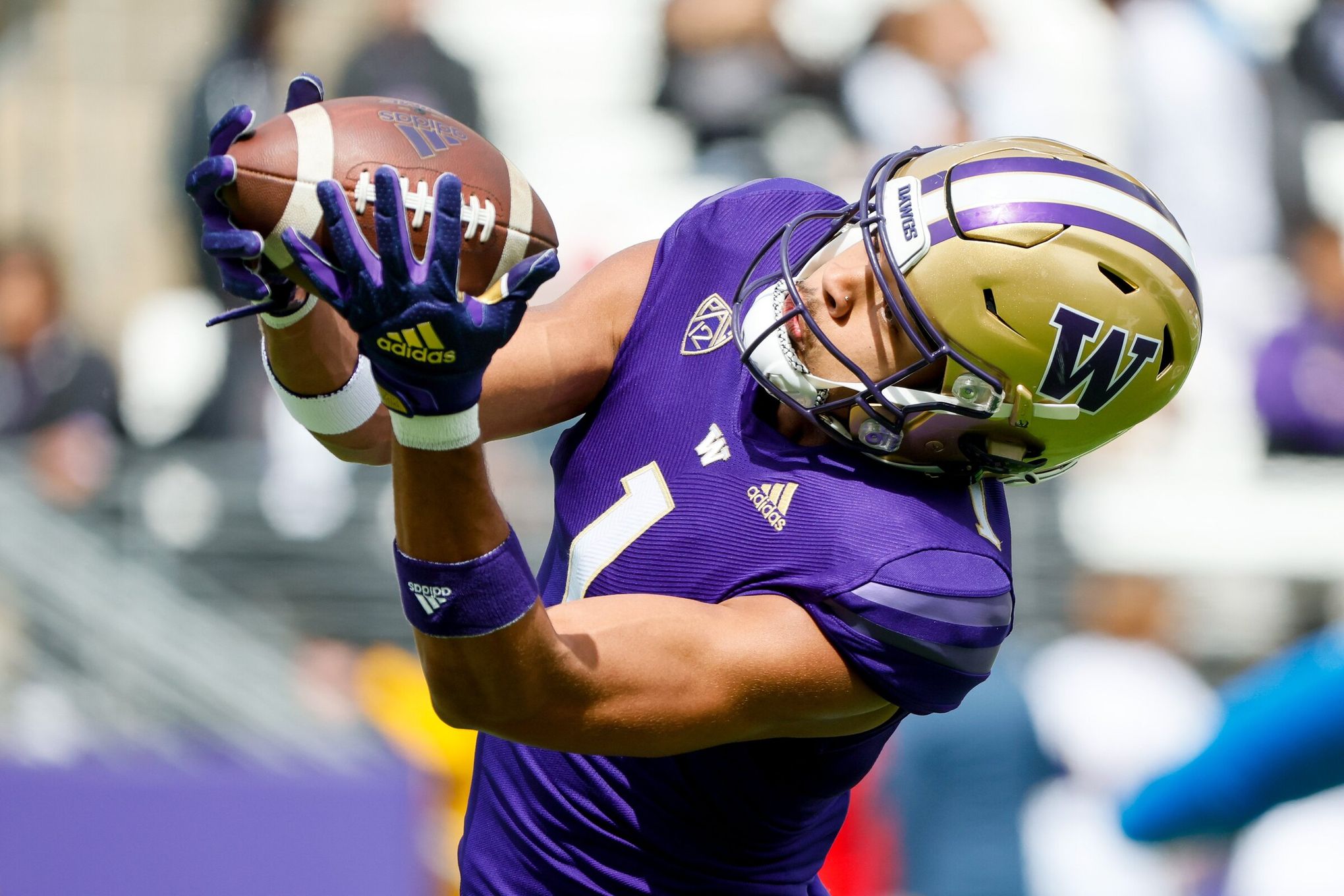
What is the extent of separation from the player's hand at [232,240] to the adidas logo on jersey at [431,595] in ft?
1.86

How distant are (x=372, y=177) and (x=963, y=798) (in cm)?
354

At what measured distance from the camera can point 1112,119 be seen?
25.5ft

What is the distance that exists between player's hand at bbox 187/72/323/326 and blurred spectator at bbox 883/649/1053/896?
326 centimetres

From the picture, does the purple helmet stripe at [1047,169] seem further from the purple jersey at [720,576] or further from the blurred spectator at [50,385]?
the blurred spectator at [50,385]

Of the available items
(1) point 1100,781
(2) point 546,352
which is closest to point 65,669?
(1) point 1100,781

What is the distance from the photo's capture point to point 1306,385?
22.3 ft

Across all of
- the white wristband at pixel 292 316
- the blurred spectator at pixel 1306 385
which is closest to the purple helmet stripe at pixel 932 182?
the white wristband at pixel 292 316

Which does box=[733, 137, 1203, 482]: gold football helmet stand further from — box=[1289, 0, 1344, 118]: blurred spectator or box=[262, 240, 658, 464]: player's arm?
box=[1289, 0, 1344, 118]: blurred spectator

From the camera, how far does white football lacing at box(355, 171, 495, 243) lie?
216 cm

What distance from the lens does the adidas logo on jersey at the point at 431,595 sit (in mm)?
1777

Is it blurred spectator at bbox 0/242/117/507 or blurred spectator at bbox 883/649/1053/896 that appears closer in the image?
blurred spectator at bbox 883/649/1053/896

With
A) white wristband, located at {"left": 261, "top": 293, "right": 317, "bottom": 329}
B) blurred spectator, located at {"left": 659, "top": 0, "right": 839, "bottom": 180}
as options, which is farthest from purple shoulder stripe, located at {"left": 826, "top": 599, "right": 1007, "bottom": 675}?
blurred spectator, located at {"left": 659, "top": 0, "right": 839, "bottom": 180}

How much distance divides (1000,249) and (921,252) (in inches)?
4.2

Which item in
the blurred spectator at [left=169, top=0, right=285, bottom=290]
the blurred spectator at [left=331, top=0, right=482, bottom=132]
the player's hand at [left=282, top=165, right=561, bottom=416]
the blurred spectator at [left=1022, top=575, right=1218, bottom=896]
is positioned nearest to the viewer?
the player's hand at [left=282, top=165, right=561, bottom=416]
